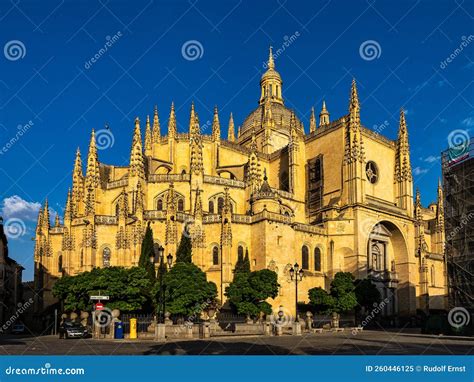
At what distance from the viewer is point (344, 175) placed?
184ft

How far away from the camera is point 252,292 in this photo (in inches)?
1598

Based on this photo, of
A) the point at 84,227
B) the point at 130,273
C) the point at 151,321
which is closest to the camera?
the point at 151,321

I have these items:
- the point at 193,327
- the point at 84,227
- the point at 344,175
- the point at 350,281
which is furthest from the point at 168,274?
the point at 344,175

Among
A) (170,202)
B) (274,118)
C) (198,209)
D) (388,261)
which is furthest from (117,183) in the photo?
(274,118)

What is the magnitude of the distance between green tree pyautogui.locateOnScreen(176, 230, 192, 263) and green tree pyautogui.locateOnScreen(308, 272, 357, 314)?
36.1ft

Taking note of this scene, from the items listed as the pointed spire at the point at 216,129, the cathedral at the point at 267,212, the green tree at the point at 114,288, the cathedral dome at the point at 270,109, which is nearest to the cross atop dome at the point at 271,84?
the cathedral dome at the point at 270,109

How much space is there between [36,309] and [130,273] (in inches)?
624

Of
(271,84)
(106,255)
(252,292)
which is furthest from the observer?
(271,84)

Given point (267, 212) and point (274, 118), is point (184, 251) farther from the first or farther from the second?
point (274, 118)

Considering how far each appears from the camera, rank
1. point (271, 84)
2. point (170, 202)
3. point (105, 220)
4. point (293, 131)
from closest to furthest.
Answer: point (105, 220), point (170, 202), point (293, 131), point (271, 84)

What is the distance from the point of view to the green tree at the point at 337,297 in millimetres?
46344

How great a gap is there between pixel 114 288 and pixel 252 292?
10.0 metres

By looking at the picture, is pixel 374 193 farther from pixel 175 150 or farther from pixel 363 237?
pixel 175 150

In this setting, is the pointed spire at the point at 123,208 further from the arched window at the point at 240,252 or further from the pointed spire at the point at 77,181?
the arched window at the point at 240,252
